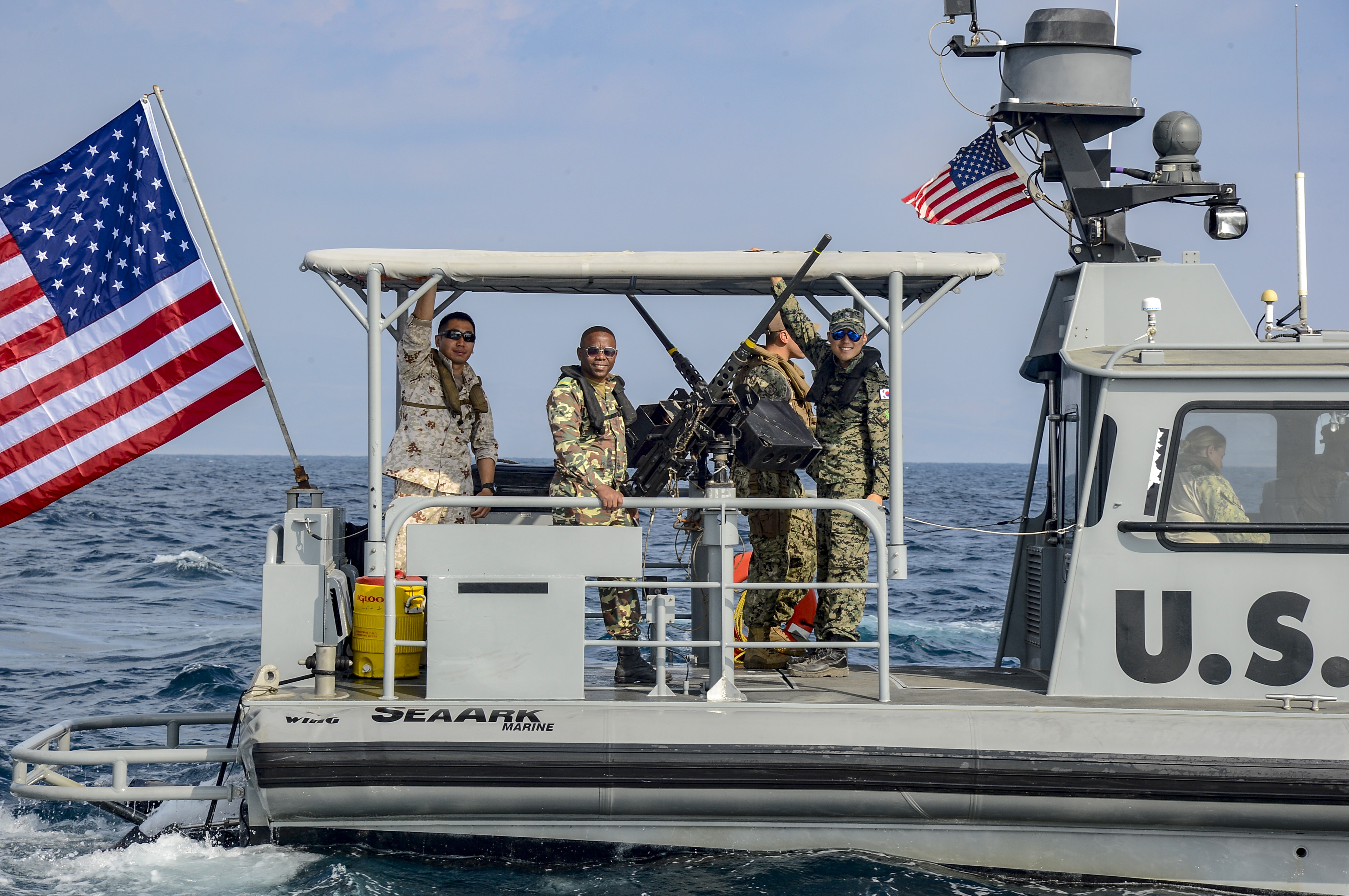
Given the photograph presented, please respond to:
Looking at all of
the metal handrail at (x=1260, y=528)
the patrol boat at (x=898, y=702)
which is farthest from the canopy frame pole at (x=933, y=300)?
the metal handrail at (x=1260, y=528)

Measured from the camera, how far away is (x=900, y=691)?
5539mm

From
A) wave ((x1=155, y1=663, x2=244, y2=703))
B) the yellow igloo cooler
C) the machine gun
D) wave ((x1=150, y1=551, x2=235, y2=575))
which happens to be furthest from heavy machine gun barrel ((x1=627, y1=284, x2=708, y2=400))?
wave ((x1=150, y1=551, x2=235, y2=575))

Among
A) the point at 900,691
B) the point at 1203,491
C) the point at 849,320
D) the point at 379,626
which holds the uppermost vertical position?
the point at 849,320

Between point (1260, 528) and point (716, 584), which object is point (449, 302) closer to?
point (716, 584)

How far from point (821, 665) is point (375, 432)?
8.38 ft

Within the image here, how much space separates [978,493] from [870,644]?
162ft

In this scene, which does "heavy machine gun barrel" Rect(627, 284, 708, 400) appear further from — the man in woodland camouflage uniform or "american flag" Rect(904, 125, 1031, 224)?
"american flag" Rect(904, 125, 1031, 224)

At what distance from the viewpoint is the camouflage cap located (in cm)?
594

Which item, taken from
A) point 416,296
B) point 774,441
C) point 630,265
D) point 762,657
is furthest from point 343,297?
point 762,657

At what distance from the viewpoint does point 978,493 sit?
52.9m

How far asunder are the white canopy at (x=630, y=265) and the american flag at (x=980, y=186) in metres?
1.64

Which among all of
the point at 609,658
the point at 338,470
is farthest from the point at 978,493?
the point at 338,470

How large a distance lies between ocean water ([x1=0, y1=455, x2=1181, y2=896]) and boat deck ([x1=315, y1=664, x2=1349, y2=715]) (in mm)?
706

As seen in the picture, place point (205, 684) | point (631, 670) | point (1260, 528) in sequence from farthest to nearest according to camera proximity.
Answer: point (205, 684) → point (631, 670) → point (1260, 528)
